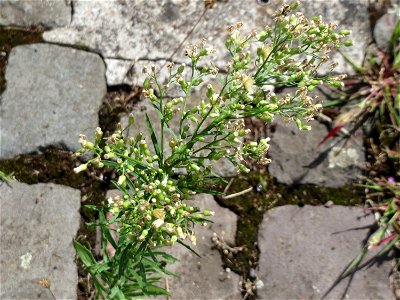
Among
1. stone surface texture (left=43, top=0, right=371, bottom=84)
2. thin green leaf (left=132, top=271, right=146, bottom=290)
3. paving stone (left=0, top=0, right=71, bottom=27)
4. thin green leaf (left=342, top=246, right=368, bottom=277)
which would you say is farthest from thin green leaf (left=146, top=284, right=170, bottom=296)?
paving stone (left=0, top=0, right=71, bottom=27)

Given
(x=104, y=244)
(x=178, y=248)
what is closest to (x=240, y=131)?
(x=104, y=244)

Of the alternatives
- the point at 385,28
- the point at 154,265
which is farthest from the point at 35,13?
the point at 385,28

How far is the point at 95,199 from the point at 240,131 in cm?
118

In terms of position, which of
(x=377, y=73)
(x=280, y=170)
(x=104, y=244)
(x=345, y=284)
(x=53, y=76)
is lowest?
(x=345, y=284)

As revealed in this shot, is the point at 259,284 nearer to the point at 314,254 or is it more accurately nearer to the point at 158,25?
the point at 314,254

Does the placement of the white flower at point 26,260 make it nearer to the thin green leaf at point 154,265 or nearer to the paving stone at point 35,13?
the thin green leaf at point 154,265

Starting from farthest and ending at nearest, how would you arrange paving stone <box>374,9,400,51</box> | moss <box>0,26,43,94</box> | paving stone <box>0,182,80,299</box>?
paving stone <box>374,9,400,51</box> < moss <box>0,26,43,94</box> < paving stone <box>0,182,80,299</box>

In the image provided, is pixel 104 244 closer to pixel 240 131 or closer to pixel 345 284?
pixel 240 131

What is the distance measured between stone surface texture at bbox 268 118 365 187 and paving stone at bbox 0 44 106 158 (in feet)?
3.02

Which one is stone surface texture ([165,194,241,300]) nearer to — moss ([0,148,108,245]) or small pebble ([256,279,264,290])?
small pebble ([256,279,264,290])

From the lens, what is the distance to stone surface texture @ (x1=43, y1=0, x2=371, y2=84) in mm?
A: 2818

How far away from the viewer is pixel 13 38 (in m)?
2.77

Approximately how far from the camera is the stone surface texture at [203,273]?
104 inches

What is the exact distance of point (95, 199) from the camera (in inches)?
104
